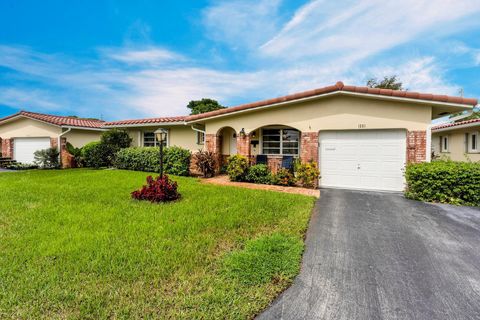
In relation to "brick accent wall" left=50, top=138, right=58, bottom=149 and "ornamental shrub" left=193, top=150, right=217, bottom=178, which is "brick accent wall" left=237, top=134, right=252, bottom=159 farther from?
"brick accent wall" left=50, top=138, right=58, bottom=149

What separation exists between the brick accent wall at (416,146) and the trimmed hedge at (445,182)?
1.95 feet

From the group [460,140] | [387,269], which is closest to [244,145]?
[387,269]

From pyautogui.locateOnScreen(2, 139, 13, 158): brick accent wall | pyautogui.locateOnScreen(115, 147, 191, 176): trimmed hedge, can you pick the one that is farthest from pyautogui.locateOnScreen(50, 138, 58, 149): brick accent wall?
pyautogui.locateOnScreen(115, 147, 191, 176): trimmed hedge

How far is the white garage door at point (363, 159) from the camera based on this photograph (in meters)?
8.37

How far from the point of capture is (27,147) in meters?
16.8

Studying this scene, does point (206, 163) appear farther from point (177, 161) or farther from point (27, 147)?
point (27, 147)

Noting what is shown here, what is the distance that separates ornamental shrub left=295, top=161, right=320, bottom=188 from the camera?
29.2 feet

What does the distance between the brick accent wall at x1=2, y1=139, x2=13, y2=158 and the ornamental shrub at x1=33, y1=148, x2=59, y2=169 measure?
477cm

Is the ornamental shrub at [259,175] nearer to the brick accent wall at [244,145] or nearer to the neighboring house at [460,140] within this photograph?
the brick accent wall at [244,145]

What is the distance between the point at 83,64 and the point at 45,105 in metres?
13.3

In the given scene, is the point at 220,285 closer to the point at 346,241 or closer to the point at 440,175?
the point at 346,241

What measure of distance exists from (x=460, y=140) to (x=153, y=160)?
63.2 feet

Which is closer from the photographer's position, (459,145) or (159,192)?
(159,192)

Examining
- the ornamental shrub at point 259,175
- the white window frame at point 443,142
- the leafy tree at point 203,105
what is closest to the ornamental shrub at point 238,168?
the ornamental shrub at point 259,175
